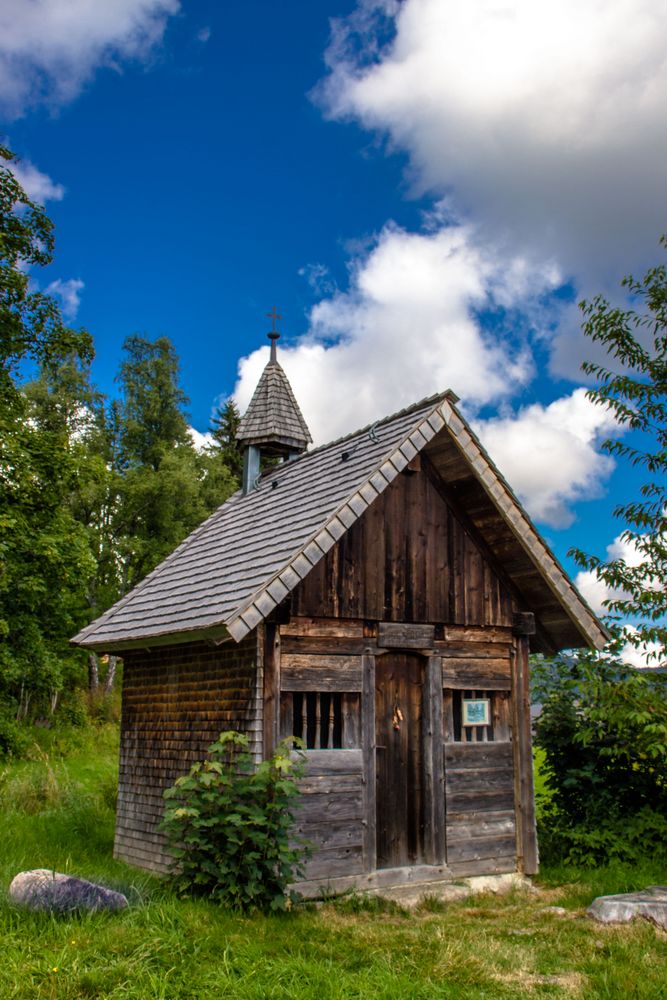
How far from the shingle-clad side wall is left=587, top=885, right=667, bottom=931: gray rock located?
367cm

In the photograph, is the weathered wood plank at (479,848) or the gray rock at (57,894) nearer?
the gray rock at (57,894)

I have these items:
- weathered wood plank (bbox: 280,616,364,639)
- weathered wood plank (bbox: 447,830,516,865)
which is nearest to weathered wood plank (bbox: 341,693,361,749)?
weathered wood plank (bbox: 280,616,364,639)

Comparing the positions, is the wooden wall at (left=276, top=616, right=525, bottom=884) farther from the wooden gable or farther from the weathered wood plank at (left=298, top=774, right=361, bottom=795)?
the wooden gable

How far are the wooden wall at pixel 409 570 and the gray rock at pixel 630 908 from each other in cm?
A: 341

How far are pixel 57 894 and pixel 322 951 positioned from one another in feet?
7.07

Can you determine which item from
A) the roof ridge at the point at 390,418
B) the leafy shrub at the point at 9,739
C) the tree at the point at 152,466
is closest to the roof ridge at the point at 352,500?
the roof ridge at the point at 390,418

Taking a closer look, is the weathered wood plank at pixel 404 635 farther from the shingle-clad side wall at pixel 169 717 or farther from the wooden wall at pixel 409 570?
the shingle-clad side wall at pixel 169 717

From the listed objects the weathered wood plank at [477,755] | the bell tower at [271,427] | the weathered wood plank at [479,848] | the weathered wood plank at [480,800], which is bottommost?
the weathered wood plank at [479,848]

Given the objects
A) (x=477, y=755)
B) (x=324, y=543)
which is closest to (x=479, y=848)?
(x=477, y=755)

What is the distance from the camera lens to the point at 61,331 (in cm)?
1969

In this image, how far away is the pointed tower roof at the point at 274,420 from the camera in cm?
Result: 1475

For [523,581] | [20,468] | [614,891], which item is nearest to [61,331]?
[20,468]

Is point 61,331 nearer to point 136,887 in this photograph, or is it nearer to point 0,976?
point 136,887

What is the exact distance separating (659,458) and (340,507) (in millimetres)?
5224
